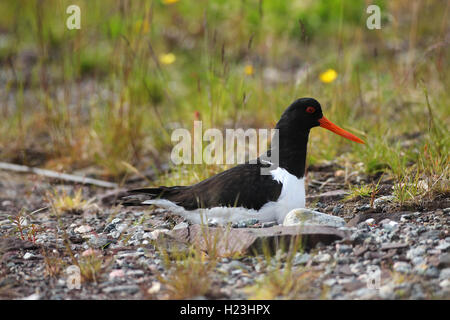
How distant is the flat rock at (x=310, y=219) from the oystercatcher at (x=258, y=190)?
19 centimetres

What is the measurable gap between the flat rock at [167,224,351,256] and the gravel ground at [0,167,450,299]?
0.18ft

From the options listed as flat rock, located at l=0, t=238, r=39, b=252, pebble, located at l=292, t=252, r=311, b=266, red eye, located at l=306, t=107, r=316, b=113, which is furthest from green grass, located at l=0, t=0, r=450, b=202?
flat rock, located at l=0, t=238, r=39, b=252

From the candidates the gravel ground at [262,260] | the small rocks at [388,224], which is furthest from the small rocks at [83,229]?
the small rocks at [388,224]

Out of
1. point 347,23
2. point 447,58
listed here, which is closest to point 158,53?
point 347,23

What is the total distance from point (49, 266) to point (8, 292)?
10.7 inches

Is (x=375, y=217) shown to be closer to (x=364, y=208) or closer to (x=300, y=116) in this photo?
(x=364, y=208)

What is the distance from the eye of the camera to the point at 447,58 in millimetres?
7016

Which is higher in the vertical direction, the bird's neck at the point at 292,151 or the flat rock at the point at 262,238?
the bird's neck at the point at 292,151

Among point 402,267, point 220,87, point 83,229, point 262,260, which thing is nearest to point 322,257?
point 262,260

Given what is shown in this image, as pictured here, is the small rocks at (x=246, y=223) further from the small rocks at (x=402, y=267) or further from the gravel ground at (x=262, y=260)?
the small rocks at (x=402, y=267)

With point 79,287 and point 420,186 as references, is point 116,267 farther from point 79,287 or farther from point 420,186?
point 420,186

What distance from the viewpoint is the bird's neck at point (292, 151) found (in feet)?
13.5

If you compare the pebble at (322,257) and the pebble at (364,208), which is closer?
the pebble at (322,257)

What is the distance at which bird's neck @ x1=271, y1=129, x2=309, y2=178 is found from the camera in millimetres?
4121
